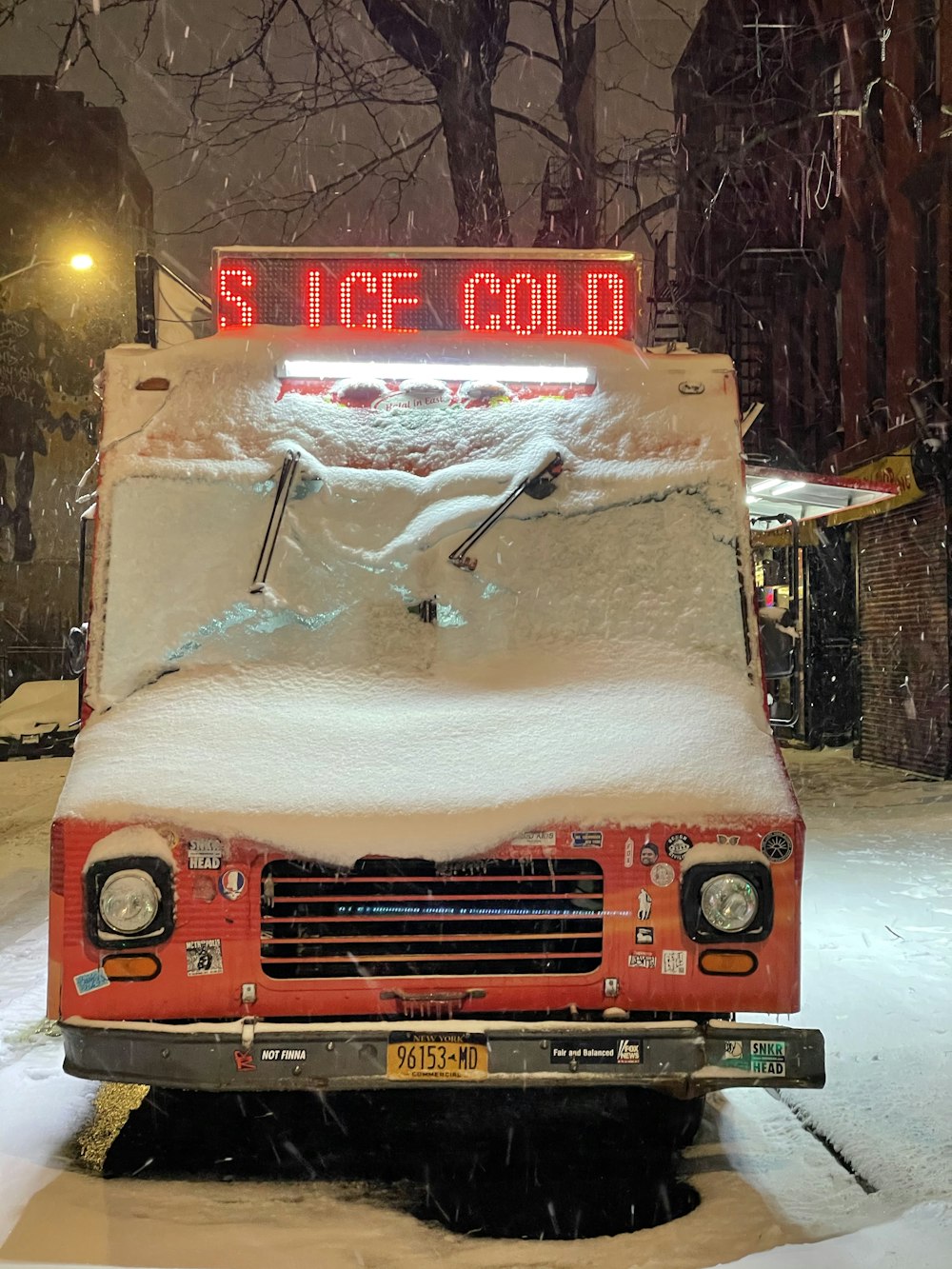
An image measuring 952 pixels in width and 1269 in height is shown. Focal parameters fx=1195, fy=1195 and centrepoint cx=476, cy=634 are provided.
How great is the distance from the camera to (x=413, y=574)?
4.85 metres

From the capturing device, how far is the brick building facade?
14.4 meters

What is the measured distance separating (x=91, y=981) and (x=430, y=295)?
3.21m

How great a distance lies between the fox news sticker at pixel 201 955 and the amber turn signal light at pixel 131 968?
0.10 m

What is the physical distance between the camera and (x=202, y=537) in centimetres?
481

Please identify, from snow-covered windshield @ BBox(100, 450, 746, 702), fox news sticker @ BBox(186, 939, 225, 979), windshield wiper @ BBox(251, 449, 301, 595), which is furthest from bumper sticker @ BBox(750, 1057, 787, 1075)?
windshield wiper @ BBox(251, 449, 301, 595)

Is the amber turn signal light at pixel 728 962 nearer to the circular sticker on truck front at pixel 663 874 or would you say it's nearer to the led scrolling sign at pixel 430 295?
the circular sticker on truck front at pixel 663 874

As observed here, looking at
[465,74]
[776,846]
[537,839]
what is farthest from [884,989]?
[465,74]

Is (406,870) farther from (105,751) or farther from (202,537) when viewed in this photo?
(202,537)

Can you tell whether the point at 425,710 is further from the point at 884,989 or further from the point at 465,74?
the point at 465,74

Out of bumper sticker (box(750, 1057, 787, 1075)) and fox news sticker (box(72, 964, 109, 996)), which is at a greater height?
fox news sticker (box(72, 964, 109, 996))

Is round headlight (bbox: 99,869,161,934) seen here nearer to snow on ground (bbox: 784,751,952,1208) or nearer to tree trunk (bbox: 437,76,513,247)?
snow on ground (bbox: 784,751,952,1208)

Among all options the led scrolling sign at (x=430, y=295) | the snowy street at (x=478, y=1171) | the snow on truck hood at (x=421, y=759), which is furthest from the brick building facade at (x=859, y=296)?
the snow on truck hood at (x=421, y=759)

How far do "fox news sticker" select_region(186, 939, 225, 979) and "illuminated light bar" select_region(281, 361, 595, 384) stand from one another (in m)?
2.50

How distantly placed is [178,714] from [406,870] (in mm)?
1115
